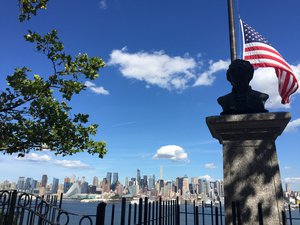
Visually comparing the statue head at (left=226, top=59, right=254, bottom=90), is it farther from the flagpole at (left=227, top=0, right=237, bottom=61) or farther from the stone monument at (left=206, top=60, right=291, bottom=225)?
the flagpole at (left=227, top=0, right=237, bottom=61)

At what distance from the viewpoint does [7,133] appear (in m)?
9.64

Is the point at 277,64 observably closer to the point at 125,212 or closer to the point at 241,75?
the point at 241,75

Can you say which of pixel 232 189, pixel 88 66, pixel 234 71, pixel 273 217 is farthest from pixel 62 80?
pixel 273 217

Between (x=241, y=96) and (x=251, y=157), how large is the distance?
3.53 feet

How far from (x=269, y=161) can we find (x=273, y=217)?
2.74 feet

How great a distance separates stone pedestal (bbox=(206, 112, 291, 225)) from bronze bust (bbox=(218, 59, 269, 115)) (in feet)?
1.24

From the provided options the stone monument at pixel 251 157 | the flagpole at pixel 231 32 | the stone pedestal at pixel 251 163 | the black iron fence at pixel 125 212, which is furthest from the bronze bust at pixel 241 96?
the black iron fence at pixel 125 212

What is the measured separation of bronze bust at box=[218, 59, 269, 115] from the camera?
4691mm

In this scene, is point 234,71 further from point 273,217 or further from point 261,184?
point 273,217

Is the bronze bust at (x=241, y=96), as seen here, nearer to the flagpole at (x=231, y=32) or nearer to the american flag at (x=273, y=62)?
the flagpole at (x=231, y=32)

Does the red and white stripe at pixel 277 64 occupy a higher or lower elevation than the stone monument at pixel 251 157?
higher

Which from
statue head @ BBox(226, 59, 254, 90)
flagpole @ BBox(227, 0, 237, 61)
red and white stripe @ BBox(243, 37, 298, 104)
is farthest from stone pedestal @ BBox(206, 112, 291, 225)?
red and white stripe @ BBox(243, 37, 298, 104)

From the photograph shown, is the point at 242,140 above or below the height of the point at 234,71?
below

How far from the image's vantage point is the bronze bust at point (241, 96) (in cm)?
469
